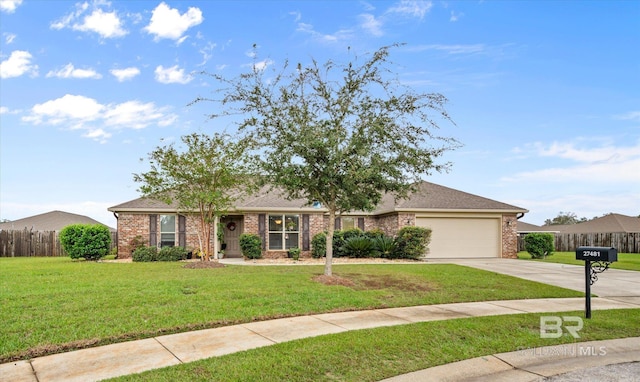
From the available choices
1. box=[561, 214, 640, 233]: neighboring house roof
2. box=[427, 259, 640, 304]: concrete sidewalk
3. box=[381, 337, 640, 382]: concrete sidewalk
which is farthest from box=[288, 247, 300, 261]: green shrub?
box=[561, 214, 640, 233]: neighboring house roof

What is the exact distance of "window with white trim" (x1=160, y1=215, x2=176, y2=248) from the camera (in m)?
20.9

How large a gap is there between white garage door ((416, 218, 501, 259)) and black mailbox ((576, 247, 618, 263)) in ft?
47.8

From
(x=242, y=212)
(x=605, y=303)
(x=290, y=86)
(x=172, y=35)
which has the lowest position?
(x=605, y=303)

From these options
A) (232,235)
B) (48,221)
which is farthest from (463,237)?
(48,221)

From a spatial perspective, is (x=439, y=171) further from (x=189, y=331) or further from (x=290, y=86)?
(x=189, y=331)

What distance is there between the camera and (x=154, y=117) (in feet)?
54.2

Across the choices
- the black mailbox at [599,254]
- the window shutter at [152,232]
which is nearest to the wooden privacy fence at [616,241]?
the window shutter at [152,232]

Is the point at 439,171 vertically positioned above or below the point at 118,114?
below

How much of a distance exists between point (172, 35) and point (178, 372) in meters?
12.5

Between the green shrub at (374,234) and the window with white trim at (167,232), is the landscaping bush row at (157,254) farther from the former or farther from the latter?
the green shrub at (374,234)

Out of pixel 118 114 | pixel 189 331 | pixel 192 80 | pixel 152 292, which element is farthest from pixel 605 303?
pixel 118 114

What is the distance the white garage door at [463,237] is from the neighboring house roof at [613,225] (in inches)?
877

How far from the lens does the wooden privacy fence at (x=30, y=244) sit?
2622 centimetres

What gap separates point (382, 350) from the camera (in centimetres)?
548
